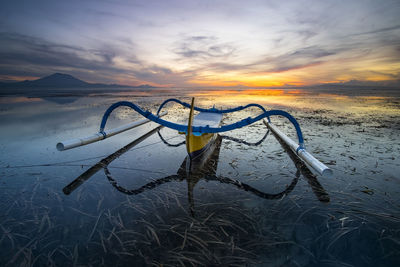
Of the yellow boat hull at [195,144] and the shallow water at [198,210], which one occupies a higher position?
the yellow boat hull at [195,144]

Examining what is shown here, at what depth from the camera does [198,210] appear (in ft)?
10.3

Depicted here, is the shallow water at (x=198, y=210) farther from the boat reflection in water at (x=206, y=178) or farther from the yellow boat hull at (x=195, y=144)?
the yellow boat hull at (x=195, y=144)

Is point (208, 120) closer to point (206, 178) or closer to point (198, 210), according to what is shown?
point (206, 178)

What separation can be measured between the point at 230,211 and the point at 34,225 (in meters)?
3.25

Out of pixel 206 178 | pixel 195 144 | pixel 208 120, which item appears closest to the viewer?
pixel 206 178

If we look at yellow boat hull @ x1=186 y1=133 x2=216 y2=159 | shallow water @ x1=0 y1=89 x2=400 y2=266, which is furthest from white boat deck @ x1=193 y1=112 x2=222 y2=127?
shallow water @ x1=0 y1=89 x2=400 y2=266

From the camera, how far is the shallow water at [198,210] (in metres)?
2.28

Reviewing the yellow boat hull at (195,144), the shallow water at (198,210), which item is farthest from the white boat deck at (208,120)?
the shallow water at (198,210)

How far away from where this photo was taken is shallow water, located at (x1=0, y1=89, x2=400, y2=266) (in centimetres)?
228

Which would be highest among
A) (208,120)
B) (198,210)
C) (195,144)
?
(208,120)

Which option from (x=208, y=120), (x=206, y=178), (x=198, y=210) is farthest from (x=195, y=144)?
(x=208, y=120)

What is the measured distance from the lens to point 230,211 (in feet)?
10.3

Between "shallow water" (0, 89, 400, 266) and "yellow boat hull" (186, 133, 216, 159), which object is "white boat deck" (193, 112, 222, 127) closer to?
"yellow boat hull" (186, 133, 216, 159)

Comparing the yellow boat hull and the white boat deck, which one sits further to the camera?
the white boat deck
